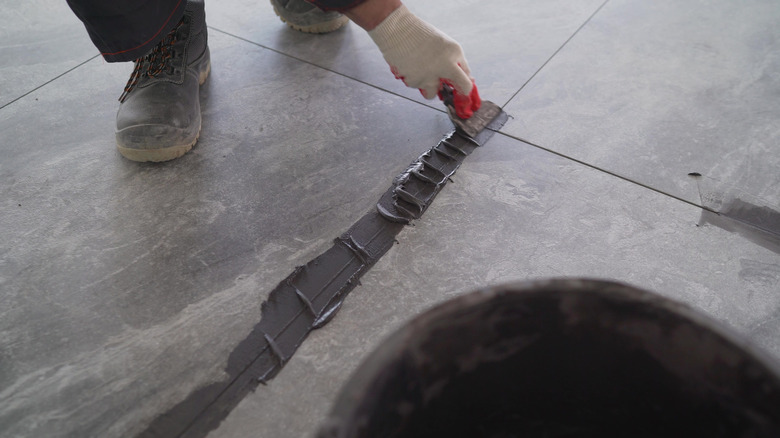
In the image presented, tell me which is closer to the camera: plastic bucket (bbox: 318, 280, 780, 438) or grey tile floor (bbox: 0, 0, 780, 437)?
plastic bucket (bbox: 318, 280, 780, 438)

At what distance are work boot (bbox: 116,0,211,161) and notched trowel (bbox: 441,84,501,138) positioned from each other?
28.9 inches

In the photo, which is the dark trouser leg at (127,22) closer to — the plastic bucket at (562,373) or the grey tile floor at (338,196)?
the grey tile floor at (338,196)

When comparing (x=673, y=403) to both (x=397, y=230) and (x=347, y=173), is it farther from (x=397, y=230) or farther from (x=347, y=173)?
(x=347, y=173)

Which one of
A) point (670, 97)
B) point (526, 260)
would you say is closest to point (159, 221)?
point (526, 260)

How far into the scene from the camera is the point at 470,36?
1.84m

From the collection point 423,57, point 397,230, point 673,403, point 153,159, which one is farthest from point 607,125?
point 153,159

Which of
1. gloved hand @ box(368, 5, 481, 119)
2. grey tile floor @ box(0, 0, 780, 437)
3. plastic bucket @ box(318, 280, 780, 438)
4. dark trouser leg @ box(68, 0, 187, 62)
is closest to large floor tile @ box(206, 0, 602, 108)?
grey tile floor @ box(0, 0, 780, 437)

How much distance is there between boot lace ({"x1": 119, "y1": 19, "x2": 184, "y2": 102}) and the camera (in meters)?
1.53

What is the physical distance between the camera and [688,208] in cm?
126

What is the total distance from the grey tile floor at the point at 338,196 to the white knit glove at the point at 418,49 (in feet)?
0.67

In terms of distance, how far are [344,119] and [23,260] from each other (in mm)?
902

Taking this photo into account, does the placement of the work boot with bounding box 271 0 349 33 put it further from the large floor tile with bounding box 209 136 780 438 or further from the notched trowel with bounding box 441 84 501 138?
the large floor tile with bounding box 209 136 780 438

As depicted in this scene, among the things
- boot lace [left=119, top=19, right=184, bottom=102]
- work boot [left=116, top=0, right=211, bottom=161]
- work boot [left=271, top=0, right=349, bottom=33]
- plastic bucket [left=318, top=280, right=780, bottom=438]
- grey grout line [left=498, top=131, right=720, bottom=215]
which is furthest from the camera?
work boot [left=271, top=0, right=349, bottom=33]

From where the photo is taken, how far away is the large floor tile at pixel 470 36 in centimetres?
170
